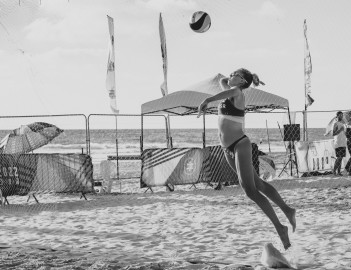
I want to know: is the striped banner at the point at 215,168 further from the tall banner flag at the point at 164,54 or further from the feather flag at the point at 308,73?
the feather flag at the point at 308,73

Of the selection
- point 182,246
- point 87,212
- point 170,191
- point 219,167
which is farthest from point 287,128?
point 182,246

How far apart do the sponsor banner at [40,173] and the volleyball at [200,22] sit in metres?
3.53

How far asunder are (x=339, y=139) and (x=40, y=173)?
7.58 meters

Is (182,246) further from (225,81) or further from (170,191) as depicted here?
(170,191)

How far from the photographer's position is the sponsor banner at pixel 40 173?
32.5 ft

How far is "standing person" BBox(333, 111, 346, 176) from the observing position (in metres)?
12.6

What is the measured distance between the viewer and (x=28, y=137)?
12266 mm

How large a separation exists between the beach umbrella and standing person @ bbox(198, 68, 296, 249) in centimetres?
818

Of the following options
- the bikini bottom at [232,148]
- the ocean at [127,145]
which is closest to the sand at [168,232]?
the bikini bottom at [232,148]

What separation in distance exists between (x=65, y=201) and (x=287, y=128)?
648cm

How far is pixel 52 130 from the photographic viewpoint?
12109 millimetres

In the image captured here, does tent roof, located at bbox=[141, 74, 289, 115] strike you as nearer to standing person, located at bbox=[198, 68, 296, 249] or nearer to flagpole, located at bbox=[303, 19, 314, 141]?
flagpole, located at bbox=[303, 19, 314, 141]

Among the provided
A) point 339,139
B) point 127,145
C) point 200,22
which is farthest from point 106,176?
point 127,145

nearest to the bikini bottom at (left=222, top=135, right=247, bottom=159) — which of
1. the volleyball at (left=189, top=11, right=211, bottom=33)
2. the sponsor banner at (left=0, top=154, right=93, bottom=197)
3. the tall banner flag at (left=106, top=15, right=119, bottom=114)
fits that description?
the volleyball at (left=189, top=11, right=211, bottom=33)
